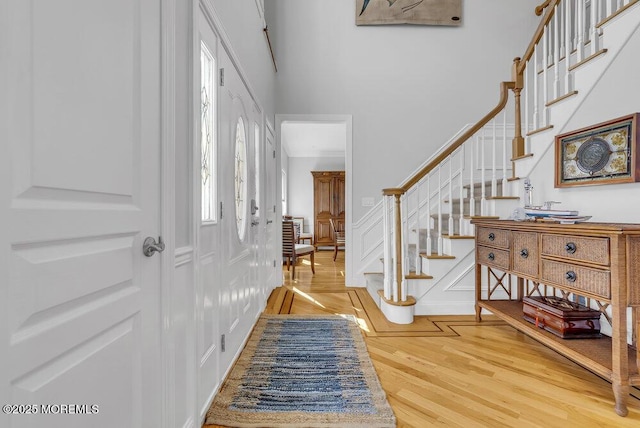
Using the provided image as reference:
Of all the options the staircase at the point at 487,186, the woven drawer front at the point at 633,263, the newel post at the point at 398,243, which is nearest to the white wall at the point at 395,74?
the staircase at the point at 487,186

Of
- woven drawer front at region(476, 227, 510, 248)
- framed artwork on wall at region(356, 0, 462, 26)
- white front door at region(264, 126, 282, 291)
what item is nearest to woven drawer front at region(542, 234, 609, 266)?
woven drawer front at region(476, 227, 510, 248)

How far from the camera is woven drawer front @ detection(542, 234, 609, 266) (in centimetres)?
146

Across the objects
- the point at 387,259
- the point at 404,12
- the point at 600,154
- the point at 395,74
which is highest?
the point at 404,12

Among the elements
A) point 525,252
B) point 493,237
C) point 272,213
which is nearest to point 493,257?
point 493,237

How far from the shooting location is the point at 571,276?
64.1 inches

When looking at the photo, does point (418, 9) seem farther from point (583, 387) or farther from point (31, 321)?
point (31, 321)

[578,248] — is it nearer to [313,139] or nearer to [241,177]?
[241,177]

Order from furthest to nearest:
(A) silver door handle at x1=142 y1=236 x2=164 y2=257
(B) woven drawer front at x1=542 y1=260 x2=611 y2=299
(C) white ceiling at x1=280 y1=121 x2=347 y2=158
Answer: (C) white ceiling at x1=280 y1=121 x2=347 y2=158 < (B) woven drawer front at x1=542 y1=260 x2=611 y2=299 < (A) silver door handle at x1=142 y1=236 x2=164 y2=257

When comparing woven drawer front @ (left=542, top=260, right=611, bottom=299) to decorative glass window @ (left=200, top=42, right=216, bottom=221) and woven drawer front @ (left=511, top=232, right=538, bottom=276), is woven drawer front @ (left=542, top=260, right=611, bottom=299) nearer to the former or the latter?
woven drawer front @ (left=511, top=232, right=538, bottom=276)

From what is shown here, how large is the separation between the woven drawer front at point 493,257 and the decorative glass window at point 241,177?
183 cm

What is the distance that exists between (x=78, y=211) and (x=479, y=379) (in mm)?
1981

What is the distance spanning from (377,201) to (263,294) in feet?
6.10

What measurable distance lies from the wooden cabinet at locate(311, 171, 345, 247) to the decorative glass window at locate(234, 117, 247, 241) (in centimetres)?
532

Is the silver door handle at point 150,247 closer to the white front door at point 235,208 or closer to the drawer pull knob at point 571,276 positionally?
the white front door at point 235,208
